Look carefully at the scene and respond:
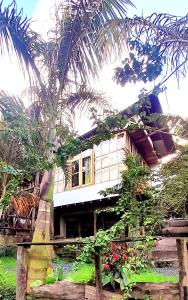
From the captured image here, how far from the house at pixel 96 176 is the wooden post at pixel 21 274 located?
5886mm

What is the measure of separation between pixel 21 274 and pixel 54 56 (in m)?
4.37

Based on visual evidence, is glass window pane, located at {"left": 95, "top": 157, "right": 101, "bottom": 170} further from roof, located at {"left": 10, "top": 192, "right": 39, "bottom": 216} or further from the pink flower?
the pink flower

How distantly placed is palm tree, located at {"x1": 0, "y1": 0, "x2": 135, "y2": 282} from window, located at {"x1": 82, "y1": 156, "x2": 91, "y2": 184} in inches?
240

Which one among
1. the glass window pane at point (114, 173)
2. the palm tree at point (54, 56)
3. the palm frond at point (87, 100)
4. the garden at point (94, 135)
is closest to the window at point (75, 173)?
the glass window pane at point (114, 173)

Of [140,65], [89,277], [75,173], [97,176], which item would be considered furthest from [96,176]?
[140,65]

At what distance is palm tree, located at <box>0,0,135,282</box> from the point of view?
6.00 metres

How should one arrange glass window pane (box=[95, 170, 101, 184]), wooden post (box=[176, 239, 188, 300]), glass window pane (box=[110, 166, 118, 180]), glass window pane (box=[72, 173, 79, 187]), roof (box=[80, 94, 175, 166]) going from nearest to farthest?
wooden post (box=[176, 239, 188, 300])
glass window pane (box=[110, 166, 118, 180])
roof (box=[80, 94, 175, 166])
glass window pane (box=[95, 170, 101, 184])
glass window pane (box=[72, 173, 79, 187])

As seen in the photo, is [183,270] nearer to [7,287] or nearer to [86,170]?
[7,287]

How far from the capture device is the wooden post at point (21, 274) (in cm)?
495

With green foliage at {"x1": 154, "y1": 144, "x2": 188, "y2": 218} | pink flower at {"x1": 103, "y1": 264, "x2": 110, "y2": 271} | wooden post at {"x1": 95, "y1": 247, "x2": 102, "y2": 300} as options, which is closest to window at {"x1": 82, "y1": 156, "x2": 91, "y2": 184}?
green foliage at {"x1": 154, "y1": 144, "x2": 188, "y2": 218}

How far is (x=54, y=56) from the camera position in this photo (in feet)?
23.5

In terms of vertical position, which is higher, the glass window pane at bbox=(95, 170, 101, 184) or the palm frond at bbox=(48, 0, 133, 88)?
the palm frond at bbox=(48, 0, 133, 88)

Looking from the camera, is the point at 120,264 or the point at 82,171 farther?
the point at 82,171

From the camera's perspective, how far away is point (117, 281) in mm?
4547
